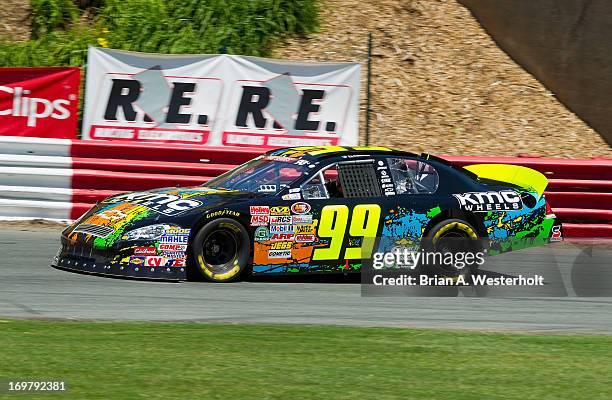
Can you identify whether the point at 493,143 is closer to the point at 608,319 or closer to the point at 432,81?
the point at 432,81

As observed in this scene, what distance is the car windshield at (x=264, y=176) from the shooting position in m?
10.0

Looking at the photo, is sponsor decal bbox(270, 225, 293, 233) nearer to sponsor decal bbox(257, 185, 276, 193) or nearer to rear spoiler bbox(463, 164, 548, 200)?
sponsor decal bbox(257, 185, 276, 193)

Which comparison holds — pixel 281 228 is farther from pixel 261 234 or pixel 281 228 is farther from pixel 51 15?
pixel 51 15

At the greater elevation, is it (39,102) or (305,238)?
(305,238)

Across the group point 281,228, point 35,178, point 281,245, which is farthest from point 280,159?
point 35,178

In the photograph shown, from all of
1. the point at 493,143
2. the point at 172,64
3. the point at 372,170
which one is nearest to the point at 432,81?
the point at 493,143

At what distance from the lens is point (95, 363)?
251 inches

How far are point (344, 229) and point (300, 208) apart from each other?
1.49 ft

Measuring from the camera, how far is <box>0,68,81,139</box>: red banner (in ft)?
47.9

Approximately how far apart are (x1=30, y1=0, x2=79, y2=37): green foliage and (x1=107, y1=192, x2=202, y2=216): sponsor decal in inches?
359

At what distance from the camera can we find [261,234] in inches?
383

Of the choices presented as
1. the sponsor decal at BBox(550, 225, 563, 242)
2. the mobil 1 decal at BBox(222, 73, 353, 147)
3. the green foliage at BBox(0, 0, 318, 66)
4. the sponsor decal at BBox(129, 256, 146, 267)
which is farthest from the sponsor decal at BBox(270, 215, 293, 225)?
the green foliage at BBox(0, 0, 318, 66)

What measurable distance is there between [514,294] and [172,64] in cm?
701

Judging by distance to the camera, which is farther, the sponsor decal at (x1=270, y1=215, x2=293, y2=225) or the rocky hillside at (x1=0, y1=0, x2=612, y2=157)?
the rocky hillside at (x1=0, y1=0, x2=612, y2=157)
